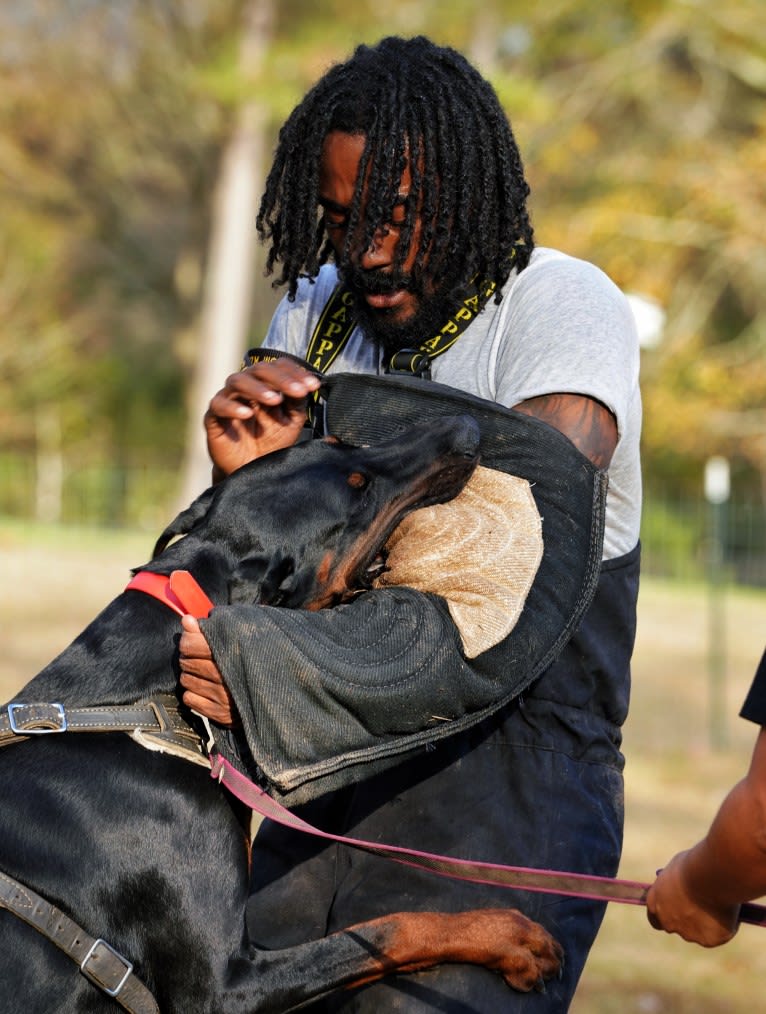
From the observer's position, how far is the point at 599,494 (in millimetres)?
2490

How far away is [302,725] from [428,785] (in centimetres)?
44

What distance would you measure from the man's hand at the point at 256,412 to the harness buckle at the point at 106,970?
105 centimetres

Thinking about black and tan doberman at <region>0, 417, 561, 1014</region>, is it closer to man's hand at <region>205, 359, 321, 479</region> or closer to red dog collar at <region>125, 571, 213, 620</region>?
red dog collar at <region>125, 571, 213, 620</region>

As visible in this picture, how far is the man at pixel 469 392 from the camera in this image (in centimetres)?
261

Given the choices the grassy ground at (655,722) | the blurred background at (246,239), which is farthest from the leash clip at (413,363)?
the blurred background at (246,239)

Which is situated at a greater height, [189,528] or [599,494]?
[599,494]

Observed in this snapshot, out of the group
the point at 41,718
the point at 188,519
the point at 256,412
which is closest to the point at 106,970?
the point at 41,718

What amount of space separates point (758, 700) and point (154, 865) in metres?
1.25

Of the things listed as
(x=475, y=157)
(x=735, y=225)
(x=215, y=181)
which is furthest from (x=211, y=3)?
(x=475, y=157)

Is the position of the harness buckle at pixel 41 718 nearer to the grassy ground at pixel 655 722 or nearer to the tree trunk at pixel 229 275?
the grassy ground at pixel 655 722

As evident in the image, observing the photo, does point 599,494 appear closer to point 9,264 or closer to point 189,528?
point 189,528

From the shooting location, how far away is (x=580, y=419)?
98.7 inches

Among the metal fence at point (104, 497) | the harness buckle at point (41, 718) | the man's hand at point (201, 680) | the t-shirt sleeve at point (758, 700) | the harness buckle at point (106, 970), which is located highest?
the t-shirt sleeve at point (758, 700)

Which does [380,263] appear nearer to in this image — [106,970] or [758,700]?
[758,700]
